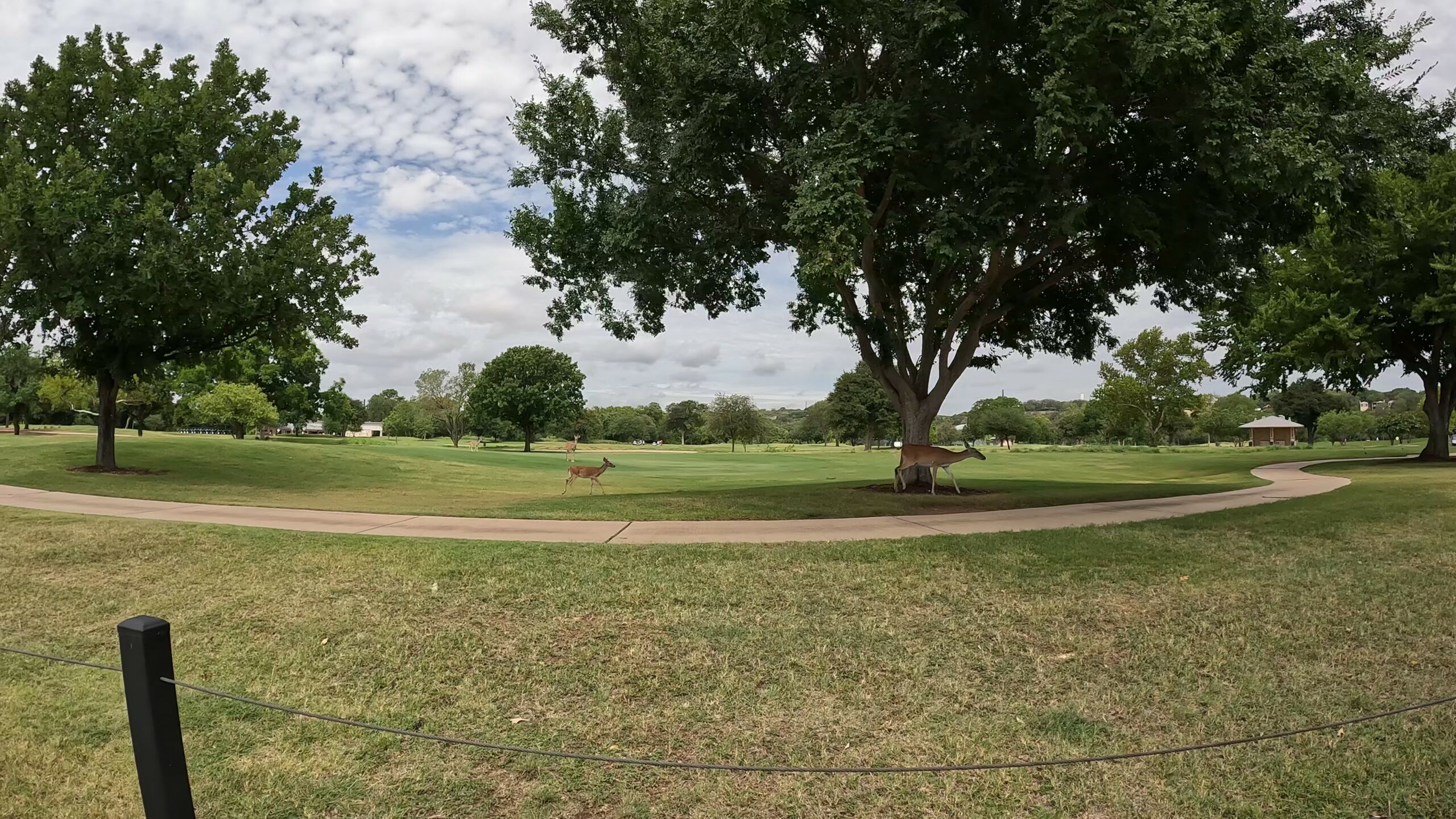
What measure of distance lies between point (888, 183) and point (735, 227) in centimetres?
355

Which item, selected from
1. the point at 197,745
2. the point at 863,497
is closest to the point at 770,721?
the point at 197,745

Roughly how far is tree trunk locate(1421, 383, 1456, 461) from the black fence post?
1576 inches

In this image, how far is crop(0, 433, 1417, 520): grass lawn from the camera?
13.9 meters

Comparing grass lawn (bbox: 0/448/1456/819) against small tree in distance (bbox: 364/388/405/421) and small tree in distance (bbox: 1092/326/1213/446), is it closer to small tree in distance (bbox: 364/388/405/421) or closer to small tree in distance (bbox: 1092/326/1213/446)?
small tree in distance (bbox: 1092/326/1213/446)

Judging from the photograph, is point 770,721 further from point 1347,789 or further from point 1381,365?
point 1381,365

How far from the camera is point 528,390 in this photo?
59.9m

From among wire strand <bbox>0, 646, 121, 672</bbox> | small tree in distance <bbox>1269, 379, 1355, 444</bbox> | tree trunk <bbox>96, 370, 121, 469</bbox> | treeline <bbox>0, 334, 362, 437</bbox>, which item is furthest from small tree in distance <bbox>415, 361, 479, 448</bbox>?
small tree in distance <bbox>1269, 379, 1355, 444</bbox>

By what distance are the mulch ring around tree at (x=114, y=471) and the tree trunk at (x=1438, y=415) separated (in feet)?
145

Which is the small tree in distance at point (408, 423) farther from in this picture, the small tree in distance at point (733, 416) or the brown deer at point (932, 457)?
the brown deer at point (932, 457)

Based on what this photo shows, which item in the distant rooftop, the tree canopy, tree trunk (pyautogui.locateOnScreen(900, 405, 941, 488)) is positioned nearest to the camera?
tree trunk (pyautogui.locateOnScreen(900, 405, 941, 488))

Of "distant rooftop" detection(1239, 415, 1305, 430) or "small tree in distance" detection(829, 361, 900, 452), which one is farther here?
"distant rooftop" detection(1239, 415, 1305, 430)

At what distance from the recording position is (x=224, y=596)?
272 inches

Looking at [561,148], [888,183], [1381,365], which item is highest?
[561,148]

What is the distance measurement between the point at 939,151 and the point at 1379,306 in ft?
80.4
